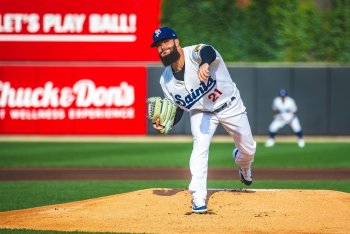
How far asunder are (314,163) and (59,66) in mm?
9331

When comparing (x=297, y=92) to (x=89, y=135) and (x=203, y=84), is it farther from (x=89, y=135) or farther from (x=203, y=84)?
(x=203, y=84)

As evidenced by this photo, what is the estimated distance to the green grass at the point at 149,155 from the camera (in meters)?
16.4

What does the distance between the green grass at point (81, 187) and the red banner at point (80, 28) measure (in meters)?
10.3

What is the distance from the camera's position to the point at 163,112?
8141mm

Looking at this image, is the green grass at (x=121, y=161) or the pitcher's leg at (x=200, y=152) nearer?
the pitcher's leg at (x=200, y=152)

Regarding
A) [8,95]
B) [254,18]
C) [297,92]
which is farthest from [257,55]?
[8,95]

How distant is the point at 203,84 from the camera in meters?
8.02

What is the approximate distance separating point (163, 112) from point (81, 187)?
13.2 ft

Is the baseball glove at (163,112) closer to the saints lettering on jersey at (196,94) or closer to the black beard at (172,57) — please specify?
the saints lettering on jersey at (196,94)

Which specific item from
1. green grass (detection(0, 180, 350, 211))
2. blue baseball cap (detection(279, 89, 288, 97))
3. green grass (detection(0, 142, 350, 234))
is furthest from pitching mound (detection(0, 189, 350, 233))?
blue baseball cap (detection(279, 89, 288, 97))

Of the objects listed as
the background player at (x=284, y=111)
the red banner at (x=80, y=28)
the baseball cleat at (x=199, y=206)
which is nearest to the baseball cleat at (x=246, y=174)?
the baseball cleat at (x=199, y=206)

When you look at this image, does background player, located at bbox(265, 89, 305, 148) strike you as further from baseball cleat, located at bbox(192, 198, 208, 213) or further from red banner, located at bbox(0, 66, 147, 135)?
baseball cleat, located at bbox(192, 198, 208, 213)

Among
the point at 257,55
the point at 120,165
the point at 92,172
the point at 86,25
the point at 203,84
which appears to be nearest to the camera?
the point at 203,84

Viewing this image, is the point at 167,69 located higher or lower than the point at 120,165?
higher
